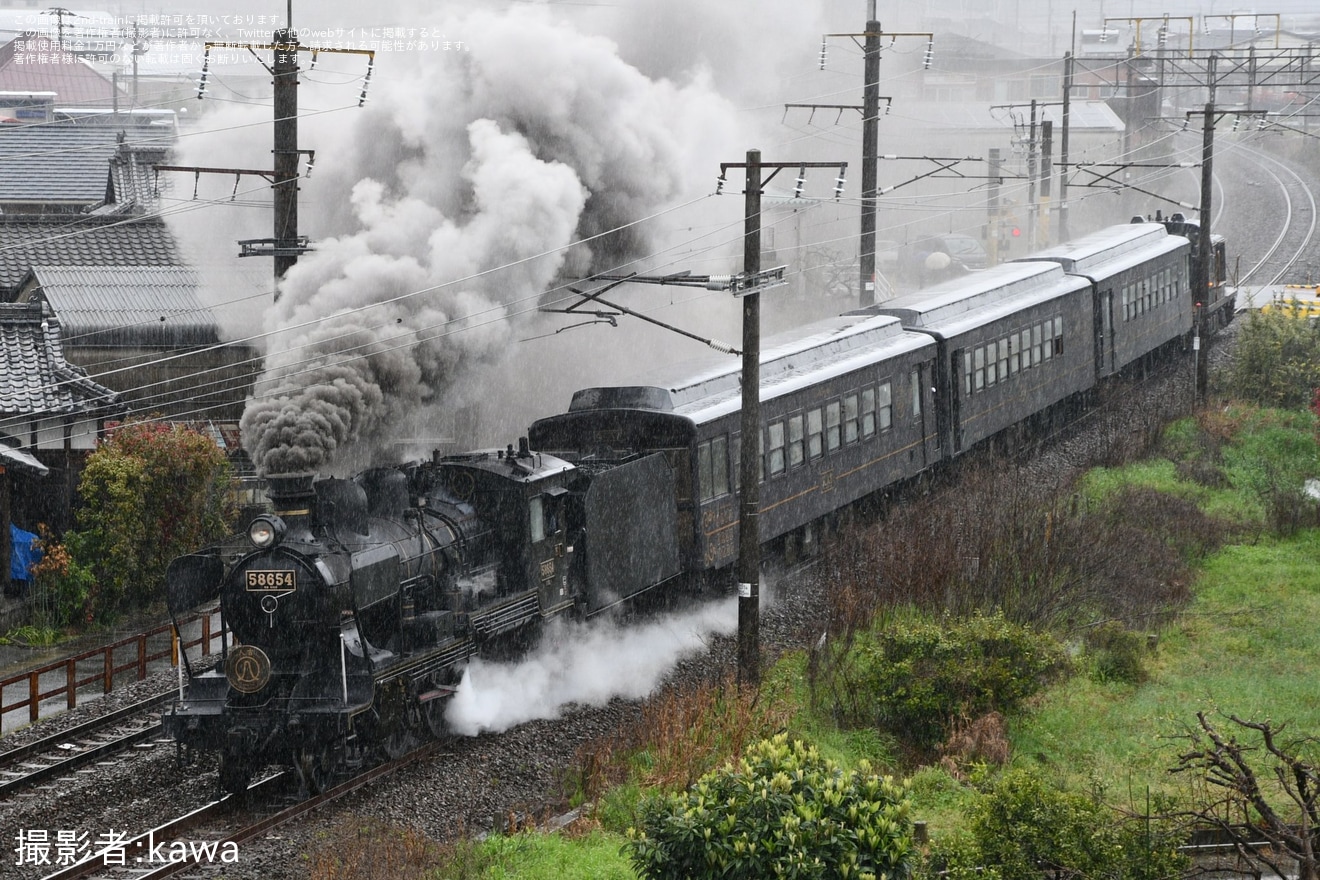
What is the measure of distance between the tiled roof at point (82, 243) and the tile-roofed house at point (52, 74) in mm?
35731

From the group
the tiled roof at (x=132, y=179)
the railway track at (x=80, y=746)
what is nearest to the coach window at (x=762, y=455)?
the railway track at (x=80, y=746)

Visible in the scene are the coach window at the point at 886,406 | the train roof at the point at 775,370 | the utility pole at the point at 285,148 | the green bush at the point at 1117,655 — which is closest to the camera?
the green bush at the point at 1117,655

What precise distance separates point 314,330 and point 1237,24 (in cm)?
9169

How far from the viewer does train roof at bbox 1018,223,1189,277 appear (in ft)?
88.5

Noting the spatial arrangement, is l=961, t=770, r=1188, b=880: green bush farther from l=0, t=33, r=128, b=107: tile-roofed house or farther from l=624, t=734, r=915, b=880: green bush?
l=0, t=33, r=128, b=107: tile-roofed house

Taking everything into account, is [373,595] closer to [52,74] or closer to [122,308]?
[122,308]

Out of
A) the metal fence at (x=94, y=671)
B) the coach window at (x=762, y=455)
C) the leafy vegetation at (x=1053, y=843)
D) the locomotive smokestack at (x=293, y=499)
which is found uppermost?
the locomotive smokestack at (x=293, y=499)

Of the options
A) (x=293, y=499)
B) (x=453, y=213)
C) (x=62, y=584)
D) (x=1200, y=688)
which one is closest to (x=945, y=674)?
(x=1200, y=688)

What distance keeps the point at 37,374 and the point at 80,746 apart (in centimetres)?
722

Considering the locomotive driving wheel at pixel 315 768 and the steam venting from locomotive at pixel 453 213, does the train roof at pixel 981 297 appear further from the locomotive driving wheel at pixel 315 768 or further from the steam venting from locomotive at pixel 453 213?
the locomotive driving wheel at pixel 315 768

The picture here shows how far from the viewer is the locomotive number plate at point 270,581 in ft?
37.9

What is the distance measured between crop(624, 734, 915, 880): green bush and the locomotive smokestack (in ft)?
13.5

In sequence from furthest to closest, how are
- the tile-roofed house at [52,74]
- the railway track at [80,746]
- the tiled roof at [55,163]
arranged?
the tile-roofed house at [52,74]
the tiled roof at [55,163]
the railway track at [80,746]

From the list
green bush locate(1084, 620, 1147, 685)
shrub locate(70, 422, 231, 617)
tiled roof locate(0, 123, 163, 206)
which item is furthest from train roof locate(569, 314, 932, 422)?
tiled roof locate(0, 123, 163, 206)
